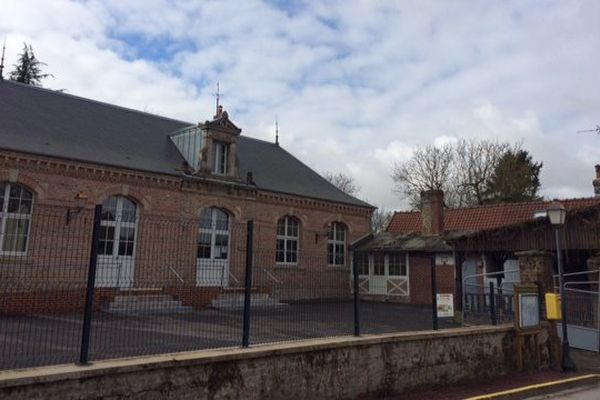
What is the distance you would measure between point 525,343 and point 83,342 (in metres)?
9.43

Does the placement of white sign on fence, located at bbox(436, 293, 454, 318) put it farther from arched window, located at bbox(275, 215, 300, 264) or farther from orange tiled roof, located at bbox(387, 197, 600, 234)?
orange tiled roof, located at bbox(387, 197, 600, 234)

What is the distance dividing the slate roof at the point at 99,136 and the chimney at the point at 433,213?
3.99 m

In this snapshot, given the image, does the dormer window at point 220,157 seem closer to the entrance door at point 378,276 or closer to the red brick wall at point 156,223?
the red brick wall at point 156,223

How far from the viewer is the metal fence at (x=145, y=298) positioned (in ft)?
22.6

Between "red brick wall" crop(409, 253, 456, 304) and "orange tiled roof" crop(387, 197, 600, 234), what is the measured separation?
103 inches

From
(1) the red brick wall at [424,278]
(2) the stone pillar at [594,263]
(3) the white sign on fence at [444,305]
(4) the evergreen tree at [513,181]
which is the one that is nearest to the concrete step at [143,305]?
(3) the white sign on fence at [444,305]

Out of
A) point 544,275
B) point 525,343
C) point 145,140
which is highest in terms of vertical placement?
point 145,140

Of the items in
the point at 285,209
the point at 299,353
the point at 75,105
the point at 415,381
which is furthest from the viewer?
the point at 285,209

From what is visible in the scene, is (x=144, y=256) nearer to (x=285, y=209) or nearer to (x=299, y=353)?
(x=299, y=353)

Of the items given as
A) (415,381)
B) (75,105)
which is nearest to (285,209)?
(75,105)

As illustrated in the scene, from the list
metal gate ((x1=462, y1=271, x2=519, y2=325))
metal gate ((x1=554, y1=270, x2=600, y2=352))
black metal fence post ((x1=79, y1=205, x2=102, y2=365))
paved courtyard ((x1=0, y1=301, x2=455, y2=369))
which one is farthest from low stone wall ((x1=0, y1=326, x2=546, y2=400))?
metal gate ((x1=554, y1=270, x2=600, y2=352))

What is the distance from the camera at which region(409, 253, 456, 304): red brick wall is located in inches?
853

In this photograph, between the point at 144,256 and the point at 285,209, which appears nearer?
the point at 144,256

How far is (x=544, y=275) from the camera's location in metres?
12.0
